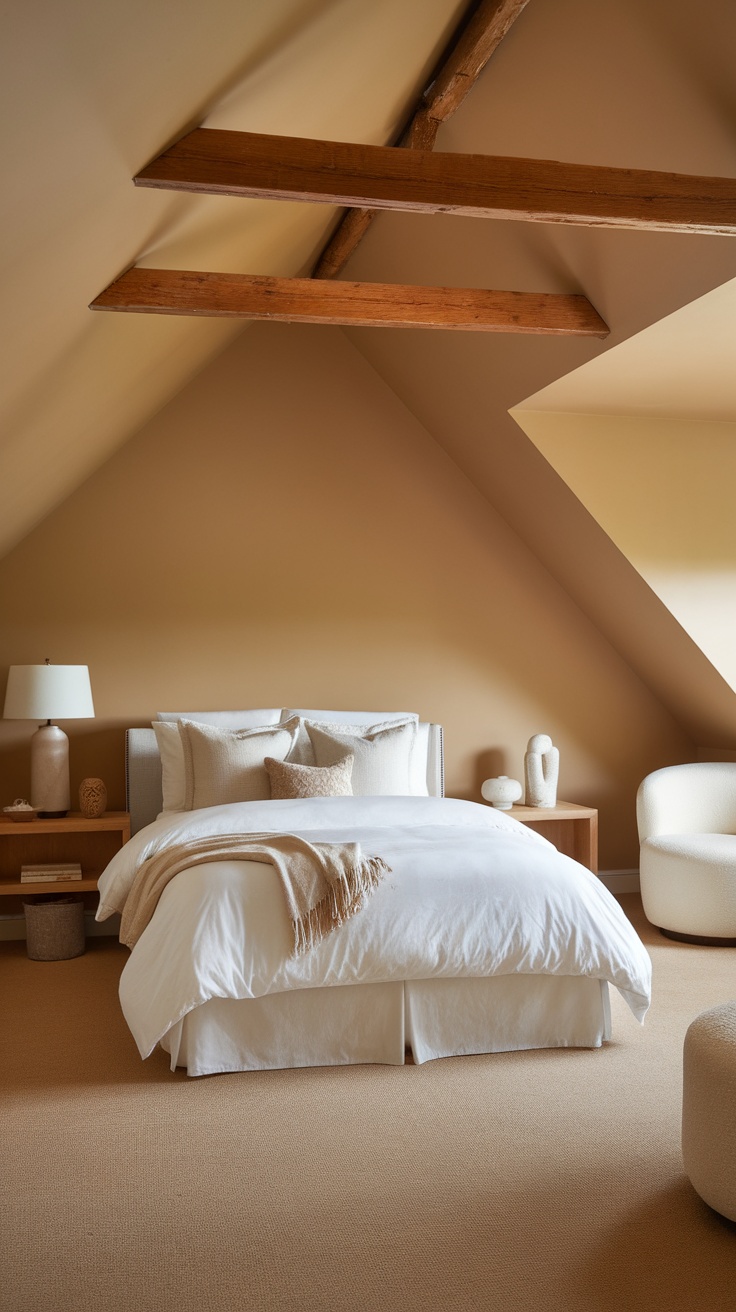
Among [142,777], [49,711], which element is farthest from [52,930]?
[49,711]

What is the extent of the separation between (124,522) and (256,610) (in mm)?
775

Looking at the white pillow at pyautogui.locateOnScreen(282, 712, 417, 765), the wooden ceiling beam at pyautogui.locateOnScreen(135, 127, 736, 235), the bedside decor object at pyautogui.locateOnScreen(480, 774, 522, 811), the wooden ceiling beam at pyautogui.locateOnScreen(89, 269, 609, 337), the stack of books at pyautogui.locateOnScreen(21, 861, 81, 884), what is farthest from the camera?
the bedside decor object at pyautogui.locateOnScreen(480, 774, 522, 811)

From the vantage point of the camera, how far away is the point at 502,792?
521cm

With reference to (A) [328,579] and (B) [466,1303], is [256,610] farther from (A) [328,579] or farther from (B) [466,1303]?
(B) [466,1303]

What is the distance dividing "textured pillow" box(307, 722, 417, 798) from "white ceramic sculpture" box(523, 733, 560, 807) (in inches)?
29.0

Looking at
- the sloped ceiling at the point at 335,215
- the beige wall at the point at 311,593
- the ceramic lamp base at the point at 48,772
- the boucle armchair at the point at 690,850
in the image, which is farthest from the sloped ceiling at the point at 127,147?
the boucle armchair at the point at 690,850

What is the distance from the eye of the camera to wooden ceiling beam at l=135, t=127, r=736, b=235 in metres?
2.47

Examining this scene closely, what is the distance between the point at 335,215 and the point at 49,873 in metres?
→ 3.08

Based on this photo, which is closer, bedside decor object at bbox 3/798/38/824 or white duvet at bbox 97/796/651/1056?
white duvet at bbox 97/796/651/1056

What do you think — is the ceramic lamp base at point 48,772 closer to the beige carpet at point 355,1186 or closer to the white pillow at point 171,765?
the white pillow at point 171,765

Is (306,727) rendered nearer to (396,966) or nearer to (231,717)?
(231,717)

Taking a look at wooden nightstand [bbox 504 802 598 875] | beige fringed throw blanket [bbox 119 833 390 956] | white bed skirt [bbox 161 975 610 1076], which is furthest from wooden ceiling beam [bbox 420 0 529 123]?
wooden nightstand [bbox 504 802 598 875]

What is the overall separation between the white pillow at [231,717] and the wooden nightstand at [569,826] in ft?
Result: 4.07

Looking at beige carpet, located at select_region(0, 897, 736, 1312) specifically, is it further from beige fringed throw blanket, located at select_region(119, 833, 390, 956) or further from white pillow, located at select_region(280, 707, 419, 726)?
white pillow, located at select_region(280, 707, 419, 726)
